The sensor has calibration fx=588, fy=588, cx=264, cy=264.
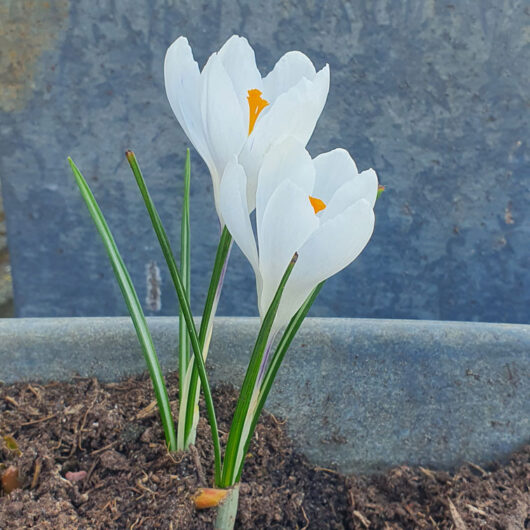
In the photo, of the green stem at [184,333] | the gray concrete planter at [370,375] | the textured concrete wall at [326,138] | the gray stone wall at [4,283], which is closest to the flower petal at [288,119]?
the green stem at [184,333]

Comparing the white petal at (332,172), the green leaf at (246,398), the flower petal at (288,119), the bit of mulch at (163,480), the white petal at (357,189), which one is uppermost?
the flower petal at (288,119)

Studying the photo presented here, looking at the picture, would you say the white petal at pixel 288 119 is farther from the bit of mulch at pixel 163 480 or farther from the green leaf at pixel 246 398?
the bit of mulch at pixel 163 480

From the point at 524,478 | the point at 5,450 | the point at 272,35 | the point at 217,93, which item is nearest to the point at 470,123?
the point at 272,35

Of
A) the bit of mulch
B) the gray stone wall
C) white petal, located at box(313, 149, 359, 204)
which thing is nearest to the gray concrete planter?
the bit of mulch

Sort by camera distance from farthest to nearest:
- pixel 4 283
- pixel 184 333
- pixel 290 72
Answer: pixel 4 283 → pixel 184 333 → pixel 290 72

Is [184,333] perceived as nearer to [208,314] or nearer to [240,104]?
[208,314]

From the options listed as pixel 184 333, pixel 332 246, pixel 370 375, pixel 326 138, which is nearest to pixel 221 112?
pixel 332 246
